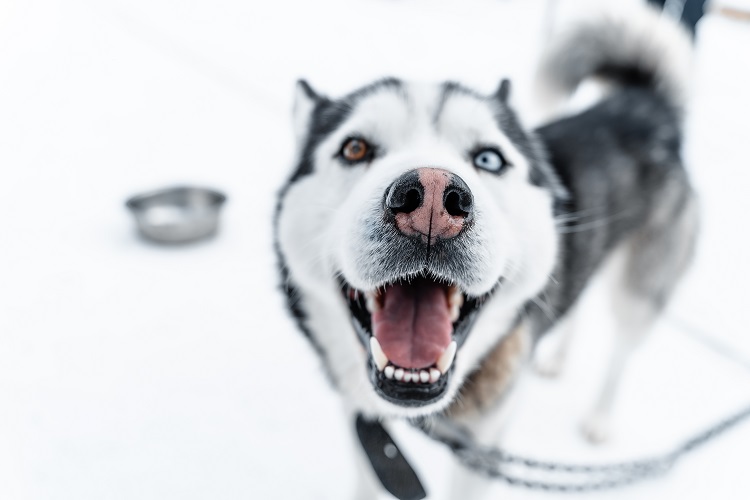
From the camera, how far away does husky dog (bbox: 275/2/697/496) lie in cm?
76

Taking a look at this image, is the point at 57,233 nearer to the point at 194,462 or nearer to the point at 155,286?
the point at 155,286

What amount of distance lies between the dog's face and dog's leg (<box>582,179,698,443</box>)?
0.51 metres

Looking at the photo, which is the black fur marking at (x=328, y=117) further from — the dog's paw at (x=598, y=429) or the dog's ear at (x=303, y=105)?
the dog's paw at (x=598, y=429)

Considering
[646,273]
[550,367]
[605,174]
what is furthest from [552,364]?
[605,174]

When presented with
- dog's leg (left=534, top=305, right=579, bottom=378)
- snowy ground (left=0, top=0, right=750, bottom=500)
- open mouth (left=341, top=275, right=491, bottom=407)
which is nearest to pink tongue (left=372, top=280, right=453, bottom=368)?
open mouth (left=341, top=275, right=491, bottom=407)

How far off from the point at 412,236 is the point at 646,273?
Answer: 1.03 meters

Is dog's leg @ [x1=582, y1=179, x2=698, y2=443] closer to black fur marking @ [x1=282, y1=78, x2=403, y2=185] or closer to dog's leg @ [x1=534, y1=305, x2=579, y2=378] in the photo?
dog's leg @ [x1=534, y1=305, x2=579, y2=378]

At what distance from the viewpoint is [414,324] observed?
2.84ft

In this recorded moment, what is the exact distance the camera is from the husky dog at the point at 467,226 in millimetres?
758

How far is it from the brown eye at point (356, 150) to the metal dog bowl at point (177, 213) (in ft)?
4.47

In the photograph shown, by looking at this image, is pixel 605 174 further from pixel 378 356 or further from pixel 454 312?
pixel 378 356

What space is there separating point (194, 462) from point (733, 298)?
2.17m

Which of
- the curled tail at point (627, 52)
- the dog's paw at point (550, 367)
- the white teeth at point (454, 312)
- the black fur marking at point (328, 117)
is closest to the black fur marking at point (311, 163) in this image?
the black fur marking at point (328, 117)

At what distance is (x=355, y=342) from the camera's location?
0.92 m
